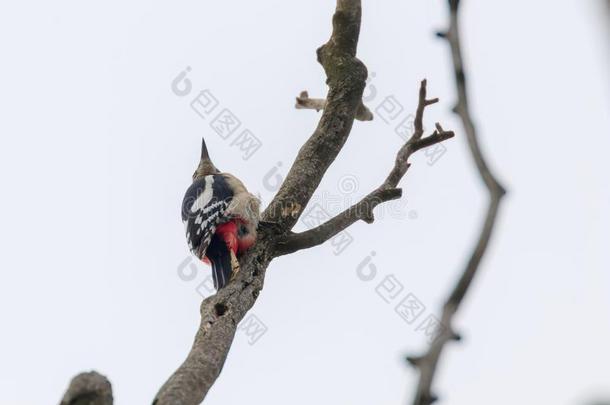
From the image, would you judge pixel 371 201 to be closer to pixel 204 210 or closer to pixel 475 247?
pixel 204 210

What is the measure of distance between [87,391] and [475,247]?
1216 millimetres

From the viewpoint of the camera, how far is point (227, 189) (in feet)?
17.9

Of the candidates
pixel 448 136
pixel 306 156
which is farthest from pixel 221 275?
pixel 448 136

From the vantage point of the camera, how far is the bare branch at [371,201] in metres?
3.69

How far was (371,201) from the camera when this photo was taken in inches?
149

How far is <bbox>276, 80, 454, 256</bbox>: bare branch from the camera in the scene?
145 inches

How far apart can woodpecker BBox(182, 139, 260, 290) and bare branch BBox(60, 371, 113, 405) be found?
65.5 inches

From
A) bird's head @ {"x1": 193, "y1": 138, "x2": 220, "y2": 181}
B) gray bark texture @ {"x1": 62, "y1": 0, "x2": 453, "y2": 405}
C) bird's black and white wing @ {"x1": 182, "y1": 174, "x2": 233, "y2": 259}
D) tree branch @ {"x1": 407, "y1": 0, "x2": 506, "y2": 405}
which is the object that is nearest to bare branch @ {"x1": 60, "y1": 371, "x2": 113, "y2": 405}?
gray bark texture @ {"x1": 62, "y1": 0, "x2": 453, "y2": 405}

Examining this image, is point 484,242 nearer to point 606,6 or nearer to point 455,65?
point 455,65

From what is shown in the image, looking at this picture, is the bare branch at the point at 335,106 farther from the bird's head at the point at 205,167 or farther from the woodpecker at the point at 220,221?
the bird's head at the point at 205,167

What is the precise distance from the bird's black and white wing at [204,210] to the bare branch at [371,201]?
119 centimetres

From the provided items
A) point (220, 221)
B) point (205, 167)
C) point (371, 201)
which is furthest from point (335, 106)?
point (205, 167)

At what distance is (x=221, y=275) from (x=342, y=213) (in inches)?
30.4

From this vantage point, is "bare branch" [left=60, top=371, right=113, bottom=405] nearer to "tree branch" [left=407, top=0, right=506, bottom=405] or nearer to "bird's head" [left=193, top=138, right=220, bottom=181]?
"tree branch" [left=407, top=0, right=506, bottom=405]
